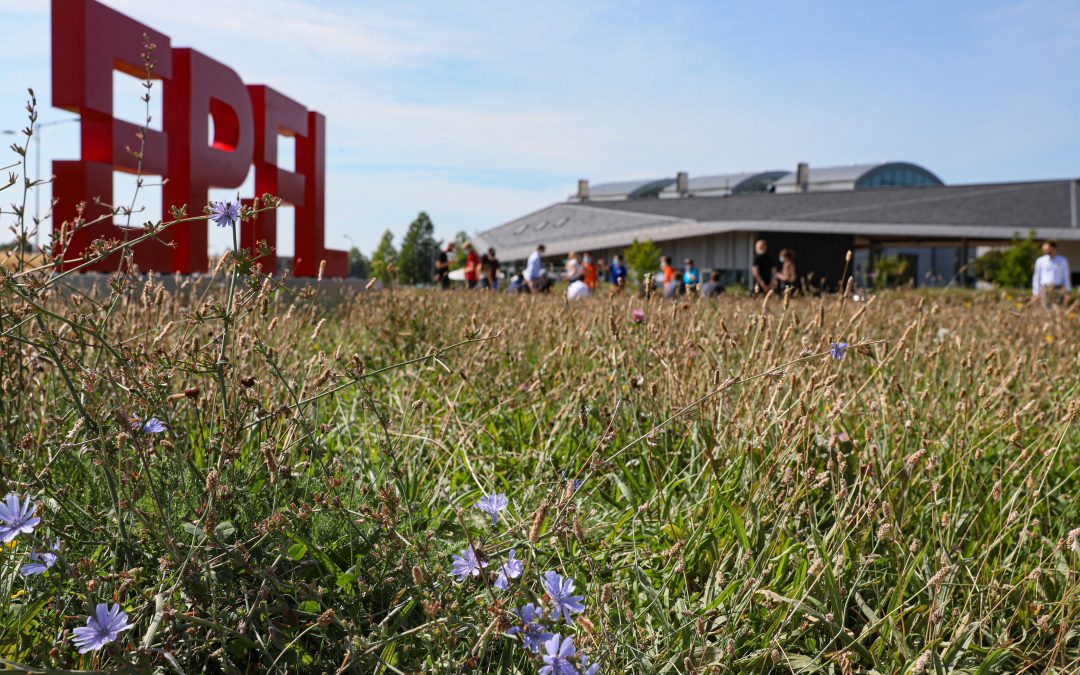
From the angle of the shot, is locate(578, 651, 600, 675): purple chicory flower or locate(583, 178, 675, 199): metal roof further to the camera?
locate(583, 178, 675, 199): metal roof

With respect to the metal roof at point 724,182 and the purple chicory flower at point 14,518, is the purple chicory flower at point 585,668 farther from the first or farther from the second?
the metal roof at point 724,182

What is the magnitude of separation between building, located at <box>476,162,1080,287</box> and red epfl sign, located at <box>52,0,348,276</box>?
86.9 feet

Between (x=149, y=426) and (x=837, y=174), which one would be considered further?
(x=837, y=174)

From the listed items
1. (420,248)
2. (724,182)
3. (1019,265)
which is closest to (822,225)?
(1019,265)

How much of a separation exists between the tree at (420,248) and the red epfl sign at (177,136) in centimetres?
5118

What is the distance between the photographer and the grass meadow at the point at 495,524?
4.91 ft

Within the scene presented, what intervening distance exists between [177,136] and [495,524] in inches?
375

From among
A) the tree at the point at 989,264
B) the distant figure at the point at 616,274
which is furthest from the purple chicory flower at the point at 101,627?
the tree at the point at 989,264

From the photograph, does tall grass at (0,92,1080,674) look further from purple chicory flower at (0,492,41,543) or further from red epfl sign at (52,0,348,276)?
red epfl sign at (52,0,348,276)

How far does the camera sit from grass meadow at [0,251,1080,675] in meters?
1.50

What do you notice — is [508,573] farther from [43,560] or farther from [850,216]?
[850,216]

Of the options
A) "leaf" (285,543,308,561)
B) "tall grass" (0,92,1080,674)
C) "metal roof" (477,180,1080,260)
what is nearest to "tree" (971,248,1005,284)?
"metal roof" (477,180,1080,260)

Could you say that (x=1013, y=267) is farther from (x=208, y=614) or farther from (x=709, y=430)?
(x=208, y=614)

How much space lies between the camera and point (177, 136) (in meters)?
9.77
